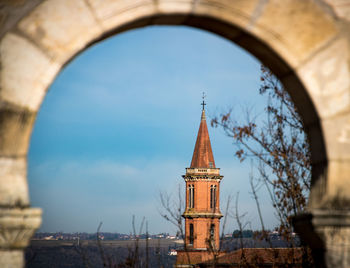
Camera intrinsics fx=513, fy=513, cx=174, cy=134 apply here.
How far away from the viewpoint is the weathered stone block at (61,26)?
8.52ft

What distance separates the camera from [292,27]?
111 inches

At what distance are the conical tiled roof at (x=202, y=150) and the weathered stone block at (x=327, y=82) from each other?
67.8 m

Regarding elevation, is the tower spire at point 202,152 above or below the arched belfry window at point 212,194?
above

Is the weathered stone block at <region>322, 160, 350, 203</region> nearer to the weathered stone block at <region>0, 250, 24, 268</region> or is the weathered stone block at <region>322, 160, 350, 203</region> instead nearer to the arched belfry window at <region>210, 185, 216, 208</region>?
the weathered stone block at <region>0, 250, 24, 268</region>

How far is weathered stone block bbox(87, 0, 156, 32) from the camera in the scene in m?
2.64

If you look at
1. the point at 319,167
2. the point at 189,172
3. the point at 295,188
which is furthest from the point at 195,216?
the point at 319,167

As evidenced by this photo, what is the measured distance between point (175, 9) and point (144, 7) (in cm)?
17

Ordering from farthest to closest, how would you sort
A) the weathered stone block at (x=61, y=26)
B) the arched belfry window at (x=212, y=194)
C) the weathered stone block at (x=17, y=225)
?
the arched belfry window at (x=212, y=194) < the weathered stone block at (x=61, y=26) < the weathered stone block at (x=17, y=225)

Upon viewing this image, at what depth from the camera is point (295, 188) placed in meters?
7.44

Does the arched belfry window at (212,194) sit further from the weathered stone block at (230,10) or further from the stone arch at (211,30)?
the weathered stone block at (230,10)

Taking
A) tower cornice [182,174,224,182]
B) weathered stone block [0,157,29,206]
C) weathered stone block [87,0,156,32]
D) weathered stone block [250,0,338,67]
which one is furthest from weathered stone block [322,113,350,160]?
tower cornice [182,174,224,182]

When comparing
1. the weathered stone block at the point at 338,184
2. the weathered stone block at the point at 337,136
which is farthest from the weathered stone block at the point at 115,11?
the weathered stone block at the point at 338,184

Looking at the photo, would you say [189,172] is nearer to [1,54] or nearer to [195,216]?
[195,216]

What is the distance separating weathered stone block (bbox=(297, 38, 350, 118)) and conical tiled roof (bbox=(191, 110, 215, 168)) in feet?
222
